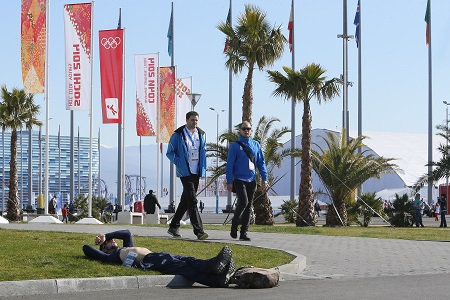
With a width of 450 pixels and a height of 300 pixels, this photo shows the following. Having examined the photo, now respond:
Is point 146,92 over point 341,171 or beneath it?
over

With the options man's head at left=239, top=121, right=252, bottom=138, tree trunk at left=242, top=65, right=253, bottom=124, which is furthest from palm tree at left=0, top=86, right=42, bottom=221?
man's head at left=239, top=121, right=252, bottom=138

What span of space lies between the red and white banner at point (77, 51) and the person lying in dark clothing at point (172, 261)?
72.3 ft

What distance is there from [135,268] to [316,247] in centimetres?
572

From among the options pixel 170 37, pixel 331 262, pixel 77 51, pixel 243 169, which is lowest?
pixel 331 262

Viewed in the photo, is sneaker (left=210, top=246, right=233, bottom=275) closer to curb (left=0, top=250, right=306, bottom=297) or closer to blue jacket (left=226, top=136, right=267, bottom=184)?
curb (left=0, top=250, right=306, bottom=297)

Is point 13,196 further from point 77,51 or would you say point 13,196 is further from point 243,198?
point 243,198

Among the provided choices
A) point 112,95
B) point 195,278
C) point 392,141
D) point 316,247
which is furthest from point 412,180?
point 195,278

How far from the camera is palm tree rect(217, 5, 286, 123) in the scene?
36250 millimetres

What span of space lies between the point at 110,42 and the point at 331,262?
74.9 feet

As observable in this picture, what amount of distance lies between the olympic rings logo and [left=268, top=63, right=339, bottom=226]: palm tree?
557 centimetres

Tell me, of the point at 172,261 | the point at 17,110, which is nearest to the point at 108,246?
the point at 172,261

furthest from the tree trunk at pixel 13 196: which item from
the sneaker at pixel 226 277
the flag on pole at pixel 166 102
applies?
the sneaker at pixel 226 277

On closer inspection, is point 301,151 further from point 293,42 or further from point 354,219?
point 293,42

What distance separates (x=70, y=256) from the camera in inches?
450
